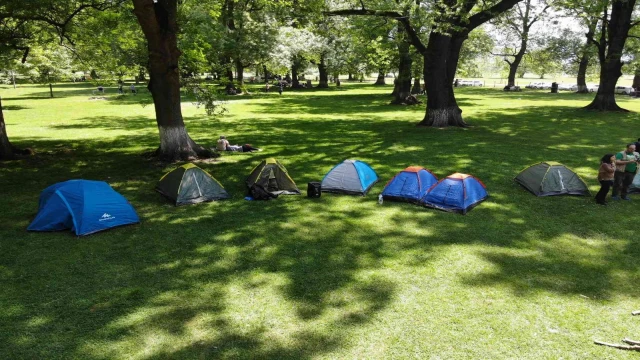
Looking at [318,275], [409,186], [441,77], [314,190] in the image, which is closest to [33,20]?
[314,190]

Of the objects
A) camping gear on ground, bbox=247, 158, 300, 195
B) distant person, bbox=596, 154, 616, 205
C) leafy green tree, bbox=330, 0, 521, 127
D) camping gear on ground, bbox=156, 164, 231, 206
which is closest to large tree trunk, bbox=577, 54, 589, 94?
leafy green tree, bbox=330, 0, 521, 127

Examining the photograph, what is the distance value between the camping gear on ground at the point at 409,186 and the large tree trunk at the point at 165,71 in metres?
8.61

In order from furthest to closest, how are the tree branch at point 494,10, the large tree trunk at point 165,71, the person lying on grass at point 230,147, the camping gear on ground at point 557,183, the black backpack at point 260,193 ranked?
the tree branch at point 494,10 < the person lying on grass at point 230,147 < the large tree trunk at point 165,71 < the camping gear on ground at point 557,183 < the black backpack at point 260,193

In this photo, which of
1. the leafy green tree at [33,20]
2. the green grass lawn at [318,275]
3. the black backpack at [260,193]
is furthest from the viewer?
the leafy green tree at [33,20]

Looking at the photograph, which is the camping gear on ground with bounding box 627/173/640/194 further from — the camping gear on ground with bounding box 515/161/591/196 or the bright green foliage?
the bright green foliage

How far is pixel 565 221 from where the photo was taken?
36.6 feet

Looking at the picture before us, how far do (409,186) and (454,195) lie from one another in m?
1.33

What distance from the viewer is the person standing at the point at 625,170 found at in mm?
12109

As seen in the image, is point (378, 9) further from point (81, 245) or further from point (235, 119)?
point (81, 245)

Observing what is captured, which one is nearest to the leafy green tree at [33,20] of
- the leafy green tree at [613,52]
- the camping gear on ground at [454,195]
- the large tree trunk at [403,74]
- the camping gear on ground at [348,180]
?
the camping gear on ground at [348,180]

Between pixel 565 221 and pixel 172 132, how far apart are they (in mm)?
13678

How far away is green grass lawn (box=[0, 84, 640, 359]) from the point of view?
21.4 ft

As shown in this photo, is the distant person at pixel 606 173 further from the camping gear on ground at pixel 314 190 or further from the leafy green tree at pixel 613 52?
the leafy green tree at pixel 613 52

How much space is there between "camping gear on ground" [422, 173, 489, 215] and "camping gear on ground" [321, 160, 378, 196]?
80.3 inches
